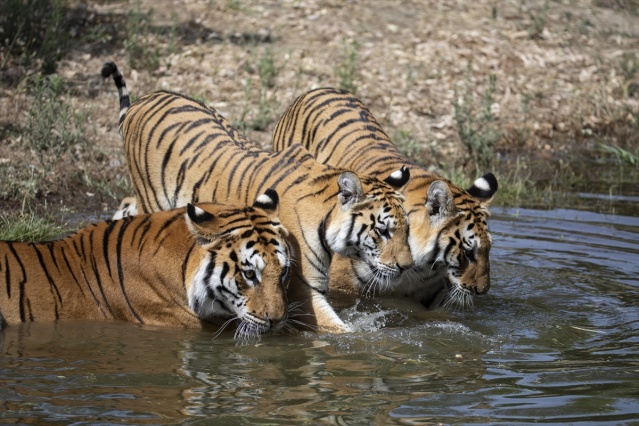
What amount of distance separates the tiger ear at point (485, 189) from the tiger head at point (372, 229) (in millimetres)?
719

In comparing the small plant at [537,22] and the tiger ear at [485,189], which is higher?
the small plant at [537,22]

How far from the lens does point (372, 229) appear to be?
536 cm

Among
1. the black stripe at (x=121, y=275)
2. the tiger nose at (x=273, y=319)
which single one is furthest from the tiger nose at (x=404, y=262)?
the black stripe at (x=121, y=275)

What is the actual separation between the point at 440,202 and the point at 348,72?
4.86m

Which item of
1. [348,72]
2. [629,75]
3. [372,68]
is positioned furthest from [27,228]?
[629,75]

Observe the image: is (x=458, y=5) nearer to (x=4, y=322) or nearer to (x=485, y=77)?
(x=485, y=77)

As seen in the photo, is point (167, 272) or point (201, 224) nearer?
point (201, 224)

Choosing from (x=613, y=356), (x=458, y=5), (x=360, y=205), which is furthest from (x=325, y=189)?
(x=458, y=5)

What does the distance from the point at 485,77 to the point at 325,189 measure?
6012 mm

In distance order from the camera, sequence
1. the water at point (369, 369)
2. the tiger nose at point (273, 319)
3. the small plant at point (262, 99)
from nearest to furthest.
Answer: the water at point (369, 369) < the tiger nose at point (273, 319) < the small plant at point (262, 99)

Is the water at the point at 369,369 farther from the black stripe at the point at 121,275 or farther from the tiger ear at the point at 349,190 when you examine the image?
the tiger ear at the point at 349,190

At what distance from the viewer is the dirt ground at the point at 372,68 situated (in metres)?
9.41

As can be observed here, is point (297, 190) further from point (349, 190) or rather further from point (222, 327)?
point (222, 327)

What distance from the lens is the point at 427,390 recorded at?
14.5 feet
